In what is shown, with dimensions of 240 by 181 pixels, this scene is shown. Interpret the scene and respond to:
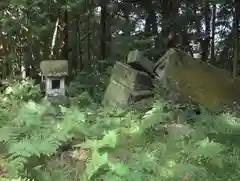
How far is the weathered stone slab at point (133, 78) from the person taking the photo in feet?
27.6

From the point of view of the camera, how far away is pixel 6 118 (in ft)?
21.5

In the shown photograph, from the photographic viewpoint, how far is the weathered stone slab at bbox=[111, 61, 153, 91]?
842cm

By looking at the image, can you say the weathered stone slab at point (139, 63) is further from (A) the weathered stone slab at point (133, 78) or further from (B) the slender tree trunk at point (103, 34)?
(B) the slender tree trunk at point (103, 34)

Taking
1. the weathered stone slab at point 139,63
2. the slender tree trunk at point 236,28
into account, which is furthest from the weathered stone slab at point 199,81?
the slender tree trunk at point 236,28

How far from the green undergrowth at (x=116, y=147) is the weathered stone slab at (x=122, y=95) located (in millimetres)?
1299

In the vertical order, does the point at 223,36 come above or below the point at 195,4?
below

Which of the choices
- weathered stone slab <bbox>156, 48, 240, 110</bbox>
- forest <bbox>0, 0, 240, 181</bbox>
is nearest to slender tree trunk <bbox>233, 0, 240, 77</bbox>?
forest <bbox>0, 0, 240, 181</bbox>

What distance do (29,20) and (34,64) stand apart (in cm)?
297

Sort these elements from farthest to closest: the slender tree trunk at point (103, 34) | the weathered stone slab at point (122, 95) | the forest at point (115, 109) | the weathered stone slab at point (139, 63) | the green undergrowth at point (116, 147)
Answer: the slender tree trunk at point (103, 34), the weathered stone slab at point (139, 63), the weathered stone slab at point (122, 95), the forest at point (115, 109), the green undergrowth at point (116, 147)

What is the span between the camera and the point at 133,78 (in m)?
8.43

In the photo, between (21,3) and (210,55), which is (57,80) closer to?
(21,3)

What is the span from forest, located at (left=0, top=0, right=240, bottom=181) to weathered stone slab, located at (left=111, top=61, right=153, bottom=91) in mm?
75

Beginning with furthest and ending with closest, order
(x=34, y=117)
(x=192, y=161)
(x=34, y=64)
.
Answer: (x=34, y=64) → (x=34, y=117) → (x=192, y=161)

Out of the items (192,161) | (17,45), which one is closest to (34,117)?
(192,161)
